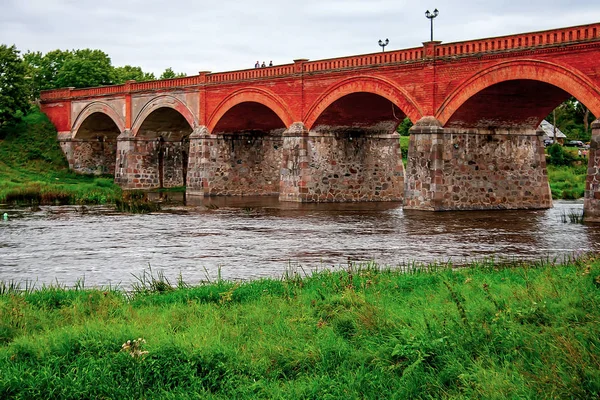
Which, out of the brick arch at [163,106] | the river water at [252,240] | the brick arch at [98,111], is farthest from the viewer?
the brick arch at [98,111]

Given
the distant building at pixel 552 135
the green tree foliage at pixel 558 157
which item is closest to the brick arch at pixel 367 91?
the green tree foliage at pixel 558 157

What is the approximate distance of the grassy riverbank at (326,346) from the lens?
656cm

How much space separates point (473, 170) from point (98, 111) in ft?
97.5

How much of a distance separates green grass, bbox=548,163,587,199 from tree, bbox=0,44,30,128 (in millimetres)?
34792

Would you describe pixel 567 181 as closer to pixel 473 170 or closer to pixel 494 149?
pixel 494 149

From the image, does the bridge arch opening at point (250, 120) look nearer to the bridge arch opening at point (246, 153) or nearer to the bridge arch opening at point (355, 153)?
the bridge arch opening at point (246, 153)

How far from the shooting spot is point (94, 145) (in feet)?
173

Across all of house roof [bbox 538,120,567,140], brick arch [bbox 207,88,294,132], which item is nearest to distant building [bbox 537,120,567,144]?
house roof [bbox 538,120,567,140]

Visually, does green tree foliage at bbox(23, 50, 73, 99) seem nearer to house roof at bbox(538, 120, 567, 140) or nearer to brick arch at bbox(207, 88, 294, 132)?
brick arch at bbox(207, 88, 294, 132)

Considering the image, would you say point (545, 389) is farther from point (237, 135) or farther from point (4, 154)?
point (4, 154)

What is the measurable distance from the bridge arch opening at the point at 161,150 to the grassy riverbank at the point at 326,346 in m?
36.8

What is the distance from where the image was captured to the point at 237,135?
40938 millimetres

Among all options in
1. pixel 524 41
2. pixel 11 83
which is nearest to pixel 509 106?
pixel 524 41

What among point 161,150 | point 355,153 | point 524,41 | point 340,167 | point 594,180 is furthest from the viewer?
point 161,150
